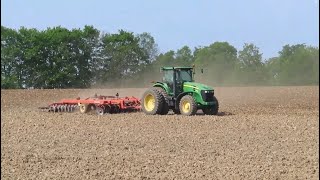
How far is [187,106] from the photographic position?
16.2m

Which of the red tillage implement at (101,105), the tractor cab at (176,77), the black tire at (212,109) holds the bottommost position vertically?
the black tire at (212,109)

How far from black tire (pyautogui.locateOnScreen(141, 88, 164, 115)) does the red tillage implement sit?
1.42ft

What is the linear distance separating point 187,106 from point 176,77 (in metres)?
1.10

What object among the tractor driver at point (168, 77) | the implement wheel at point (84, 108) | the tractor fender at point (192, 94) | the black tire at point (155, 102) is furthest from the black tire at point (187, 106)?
the implement wheel at point (84, 108)

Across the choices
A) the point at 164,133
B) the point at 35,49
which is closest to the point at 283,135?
the point at 164,133

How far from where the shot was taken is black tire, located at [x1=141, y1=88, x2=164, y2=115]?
16.4 m

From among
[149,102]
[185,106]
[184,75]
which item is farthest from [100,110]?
[184,75]

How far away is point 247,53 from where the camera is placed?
41.6 metres

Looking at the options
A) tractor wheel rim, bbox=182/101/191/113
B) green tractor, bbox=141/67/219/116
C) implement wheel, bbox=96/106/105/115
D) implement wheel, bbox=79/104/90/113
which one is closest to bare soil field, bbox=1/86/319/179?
tractor wheel rim, bbox=182/101/191/113

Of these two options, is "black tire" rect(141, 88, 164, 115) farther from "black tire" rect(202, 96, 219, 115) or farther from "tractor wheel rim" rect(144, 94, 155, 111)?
"black tire" rect(202, 96, 219, 115)

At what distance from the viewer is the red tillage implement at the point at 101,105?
17.1 m

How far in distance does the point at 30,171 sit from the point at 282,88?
2637 centimetres

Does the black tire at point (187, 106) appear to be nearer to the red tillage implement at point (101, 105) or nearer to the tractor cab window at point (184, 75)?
the tractor cab window at point (184, 75)

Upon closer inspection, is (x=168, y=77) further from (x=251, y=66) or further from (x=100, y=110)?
(x=251, y=66)
